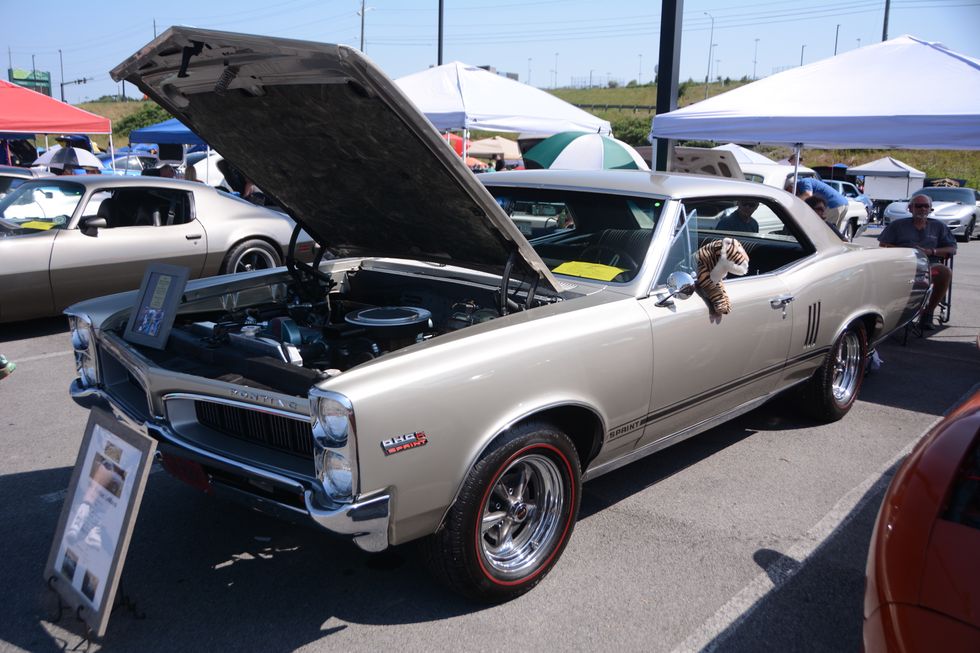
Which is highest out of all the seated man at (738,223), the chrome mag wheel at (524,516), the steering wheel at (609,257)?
the seated man at (738,223)

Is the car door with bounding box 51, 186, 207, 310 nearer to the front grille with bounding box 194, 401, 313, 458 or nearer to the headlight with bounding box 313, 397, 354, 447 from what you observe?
the front grille with bounding box 194, 401, 313, 458

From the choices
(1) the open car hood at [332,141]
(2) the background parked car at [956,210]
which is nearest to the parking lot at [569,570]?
(1) the open car hood at [332,141]

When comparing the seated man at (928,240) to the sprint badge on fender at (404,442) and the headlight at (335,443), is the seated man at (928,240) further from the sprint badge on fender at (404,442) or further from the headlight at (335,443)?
the headlight at (335,443)

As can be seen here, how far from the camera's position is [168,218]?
7.79 meters

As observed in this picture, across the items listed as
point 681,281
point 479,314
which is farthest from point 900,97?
point 479,314

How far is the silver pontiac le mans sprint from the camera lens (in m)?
2.62

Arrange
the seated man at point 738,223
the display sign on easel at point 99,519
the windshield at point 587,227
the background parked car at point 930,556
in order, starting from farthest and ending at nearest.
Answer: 1. the seated man at point 738,223
2. the windshield at point 587,227
3. the display sign on easel at point 99,519
4. the background parked car at point 930,556

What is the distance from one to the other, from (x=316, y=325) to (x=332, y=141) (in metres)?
0.87

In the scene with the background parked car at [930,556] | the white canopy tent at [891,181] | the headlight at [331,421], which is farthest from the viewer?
the white canopy tent at [891,181]

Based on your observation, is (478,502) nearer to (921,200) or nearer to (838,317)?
(838,317)

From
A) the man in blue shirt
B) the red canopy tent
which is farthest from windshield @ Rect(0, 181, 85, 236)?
the man in blue shirt

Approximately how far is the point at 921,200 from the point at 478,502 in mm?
7017

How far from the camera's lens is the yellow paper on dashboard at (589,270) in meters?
3.67

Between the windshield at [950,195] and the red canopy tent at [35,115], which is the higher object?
the red canopy tent at [35,115]
